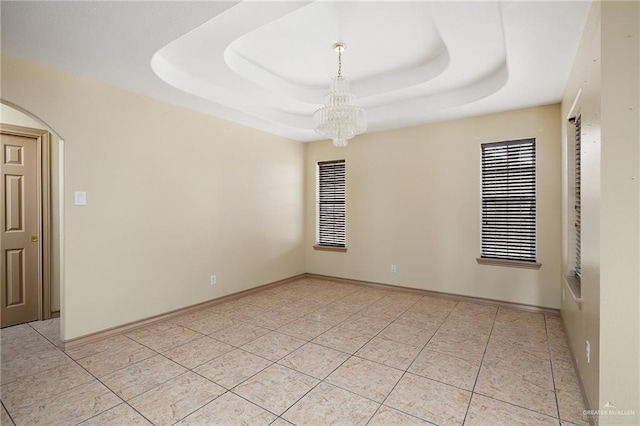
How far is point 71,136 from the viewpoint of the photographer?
2861 millimetres

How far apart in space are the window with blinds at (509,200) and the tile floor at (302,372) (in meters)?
0.80

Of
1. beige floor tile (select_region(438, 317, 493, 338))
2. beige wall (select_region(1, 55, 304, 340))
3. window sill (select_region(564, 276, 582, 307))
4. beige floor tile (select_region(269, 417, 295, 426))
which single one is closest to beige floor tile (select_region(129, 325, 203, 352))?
beige wall (select_region(1, 55, 304, 340))

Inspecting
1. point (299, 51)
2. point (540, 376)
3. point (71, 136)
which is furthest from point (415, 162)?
point (71, 136)

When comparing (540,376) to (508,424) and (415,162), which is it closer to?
(508,424)

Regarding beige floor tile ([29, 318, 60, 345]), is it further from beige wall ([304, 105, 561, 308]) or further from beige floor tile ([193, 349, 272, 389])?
beige wall ([304, 105, 561, 308])

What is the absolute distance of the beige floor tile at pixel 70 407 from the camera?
74.4 inches

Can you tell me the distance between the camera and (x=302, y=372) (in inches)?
95.7

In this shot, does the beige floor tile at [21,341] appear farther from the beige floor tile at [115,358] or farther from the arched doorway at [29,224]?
the beige floor tile at [115,358]

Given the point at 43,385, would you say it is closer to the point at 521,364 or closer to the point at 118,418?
the point at 118,418

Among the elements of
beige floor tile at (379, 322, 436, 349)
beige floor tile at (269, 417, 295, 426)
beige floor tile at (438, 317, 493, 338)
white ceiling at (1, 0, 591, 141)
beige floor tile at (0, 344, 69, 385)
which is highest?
white ceiling at (1, 0, 591, 141)

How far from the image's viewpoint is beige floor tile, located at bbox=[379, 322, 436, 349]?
117 inches

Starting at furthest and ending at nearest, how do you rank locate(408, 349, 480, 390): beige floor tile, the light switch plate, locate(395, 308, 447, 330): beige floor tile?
locate(395, 308, 447, 330): beige floor tile
the light switch plate
locate(408, 349, 480, 390): beige floor tile

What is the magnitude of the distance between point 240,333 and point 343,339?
1.06 m

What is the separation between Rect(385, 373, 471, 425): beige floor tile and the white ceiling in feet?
8.45
